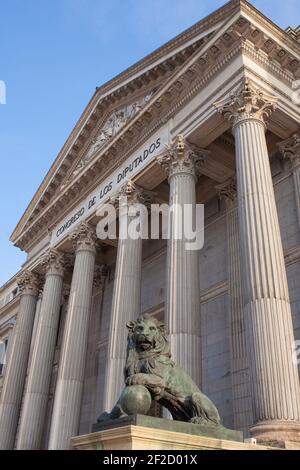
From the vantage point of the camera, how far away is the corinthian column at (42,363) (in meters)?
22.0

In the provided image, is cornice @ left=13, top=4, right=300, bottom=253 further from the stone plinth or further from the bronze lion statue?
the stone plinth

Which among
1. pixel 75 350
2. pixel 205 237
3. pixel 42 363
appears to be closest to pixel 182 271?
pixel 205 237

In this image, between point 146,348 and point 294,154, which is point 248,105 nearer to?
point 294,154

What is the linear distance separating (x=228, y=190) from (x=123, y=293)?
20.9 feet

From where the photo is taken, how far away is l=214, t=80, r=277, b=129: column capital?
15.0m

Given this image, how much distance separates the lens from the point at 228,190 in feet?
67.0

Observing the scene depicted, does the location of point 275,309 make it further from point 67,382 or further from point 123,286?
point 67,382

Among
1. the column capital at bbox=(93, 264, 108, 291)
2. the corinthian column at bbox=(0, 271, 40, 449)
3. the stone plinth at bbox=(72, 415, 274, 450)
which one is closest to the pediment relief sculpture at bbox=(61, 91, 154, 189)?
the column capital at bbox=(93, 264, 108, 291)

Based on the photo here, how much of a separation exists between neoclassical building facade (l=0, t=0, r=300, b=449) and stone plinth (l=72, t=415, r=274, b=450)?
80 cm

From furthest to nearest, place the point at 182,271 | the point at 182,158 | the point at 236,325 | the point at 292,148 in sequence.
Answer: the point at 236,325, the point at 182,158, the point at 292,148, the point at 182,271

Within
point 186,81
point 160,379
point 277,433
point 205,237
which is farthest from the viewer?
point 205,237

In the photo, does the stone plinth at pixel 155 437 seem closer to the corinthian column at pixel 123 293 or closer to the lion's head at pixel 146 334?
the lion's head at pixel 146 334

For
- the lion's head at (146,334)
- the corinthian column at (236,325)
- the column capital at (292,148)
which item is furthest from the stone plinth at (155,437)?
the column capital at (292,148)
